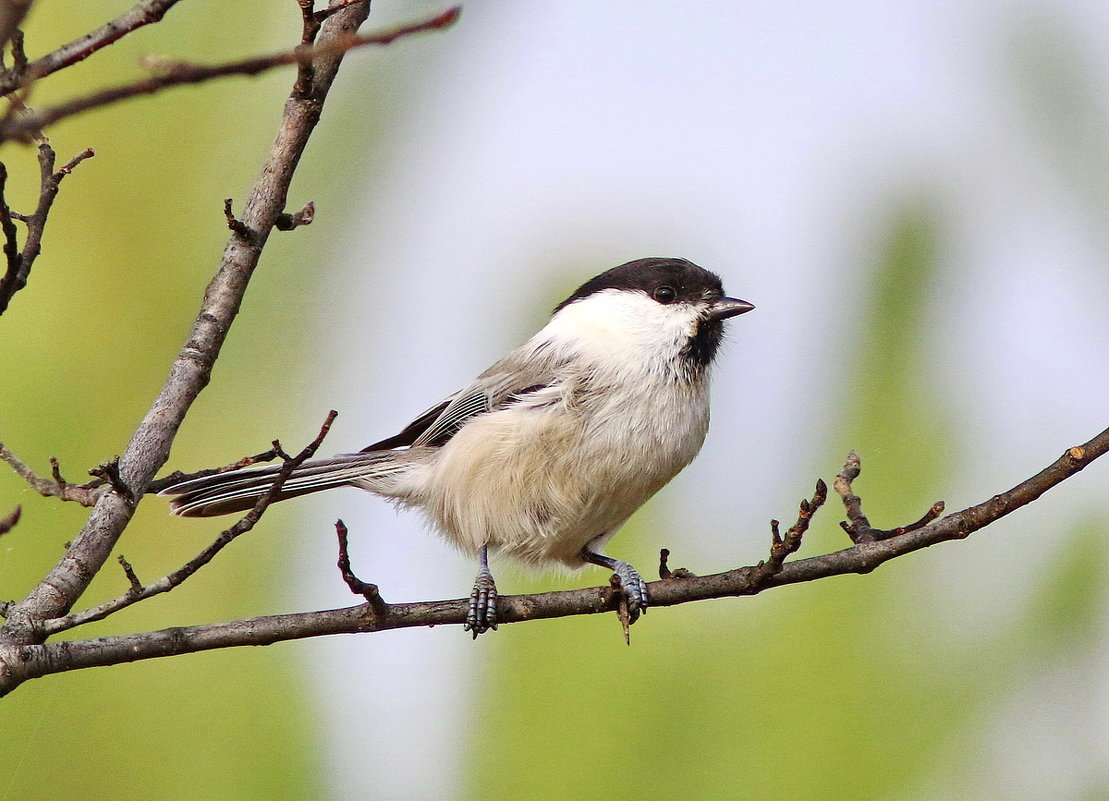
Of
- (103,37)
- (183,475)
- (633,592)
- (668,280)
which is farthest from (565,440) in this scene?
(103,37)

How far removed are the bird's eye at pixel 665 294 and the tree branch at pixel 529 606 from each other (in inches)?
36.7

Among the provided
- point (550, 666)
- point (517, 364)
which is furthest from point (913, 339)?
point (550, 666)

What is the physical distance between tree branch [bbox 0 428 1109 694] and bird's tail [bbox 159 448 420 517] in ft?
2.24

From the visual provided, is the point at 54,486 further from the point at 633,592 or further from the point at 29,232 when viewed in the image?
the point at 633,592

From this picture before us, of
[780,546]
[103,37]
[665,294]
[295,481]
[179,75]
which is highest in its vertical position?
[665,294]

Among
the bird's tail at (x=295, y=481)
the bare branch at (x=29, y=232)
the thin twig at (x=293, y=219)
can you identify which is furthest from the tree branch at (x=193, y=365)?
the bird's tail at (x=295, y=481)

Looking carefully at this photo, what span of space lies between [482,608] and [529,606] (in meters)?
0.11

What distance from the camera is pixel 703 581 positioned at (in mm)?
1757

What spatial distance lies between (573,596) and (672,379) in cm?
72

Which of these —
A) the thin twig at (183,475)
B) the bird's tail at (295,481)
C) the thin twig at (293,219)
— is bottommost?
the thin twig at (183,475)

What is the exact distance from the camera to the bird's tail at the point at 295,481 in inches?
91.6

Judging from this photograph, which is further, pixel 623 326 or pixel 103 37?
pixel 623 326

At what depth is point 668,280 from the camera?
2605 mm

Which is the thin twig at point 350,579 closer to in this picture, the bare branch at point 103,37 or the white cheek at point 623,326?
the bare branch at point 103,37
